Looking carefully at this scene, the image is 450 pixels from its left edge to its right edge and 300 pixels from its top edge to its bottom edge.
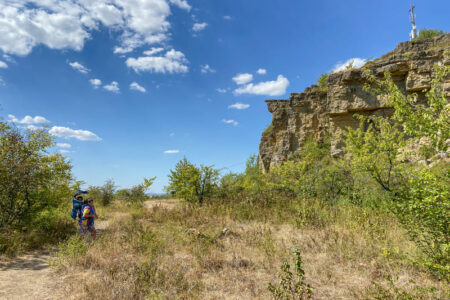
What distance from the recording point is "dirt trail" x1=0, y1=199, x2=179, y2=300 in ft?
12.1

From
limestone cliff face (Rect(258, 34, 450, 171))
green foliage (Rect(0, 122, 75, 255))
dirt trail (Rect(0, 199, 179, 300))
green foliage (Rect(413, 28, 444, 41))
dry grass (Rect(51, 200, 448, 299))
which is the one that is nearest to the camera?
dry grass (Rect(51, 200, 448, 299))

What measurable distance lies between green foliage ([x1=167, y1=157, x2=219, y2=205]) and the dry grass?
5070 mm

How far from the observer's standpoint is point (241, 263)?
4.51m

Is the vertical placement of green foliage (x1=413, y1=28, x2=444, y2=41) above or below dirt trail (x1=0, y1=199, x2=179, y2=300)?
above

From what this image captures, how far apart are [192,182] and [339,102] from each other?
1455cm

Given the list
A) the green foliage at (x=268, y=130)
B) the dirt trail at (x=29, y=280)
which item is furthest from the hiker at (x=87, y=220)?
the green foliage at (x=268, y=130)

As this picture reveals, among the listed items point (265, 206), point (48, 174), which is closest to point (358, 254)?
point (265, 206)

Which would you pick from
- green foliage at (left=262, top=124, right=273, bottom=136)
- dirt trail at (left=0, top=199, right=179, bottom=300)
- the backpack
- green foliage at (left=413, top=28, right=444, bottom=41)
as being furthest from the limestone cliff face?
dirt trail at (left=0, top=199, right=179, bottom=300)

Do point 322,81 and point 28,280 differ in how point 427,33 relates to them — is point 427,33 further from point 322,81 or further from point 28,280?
point 28,280

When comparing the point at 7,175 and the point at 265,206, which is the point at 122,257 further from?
the point at 265,206

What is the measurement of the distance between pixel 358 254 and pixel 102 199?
680 inches

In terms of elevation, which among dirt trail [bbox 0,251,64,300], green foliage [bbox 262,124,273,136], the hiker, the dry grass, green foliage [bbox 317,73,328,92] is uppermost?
green foliage [bbox 317,73,328,92]

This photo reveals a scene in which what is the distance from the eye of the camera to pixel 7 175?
6.06m

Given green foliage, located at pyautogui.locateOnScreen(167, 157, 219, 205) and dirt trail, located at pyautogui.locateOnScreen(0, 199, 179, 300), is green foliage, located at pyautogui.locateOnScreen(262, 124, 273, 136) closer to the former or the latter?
green foliage, located at pyautogui.locateOnScreen(167, 157, 219, 205)
